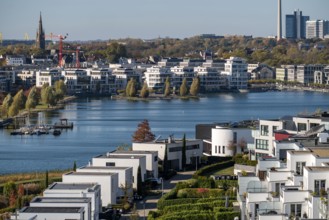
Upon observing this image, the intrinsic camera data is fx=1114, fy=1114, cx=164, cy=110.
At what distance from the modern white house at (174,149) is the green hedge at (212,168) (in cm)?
36

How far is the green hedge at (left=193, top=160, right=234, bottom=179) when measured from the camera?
6.90 meters

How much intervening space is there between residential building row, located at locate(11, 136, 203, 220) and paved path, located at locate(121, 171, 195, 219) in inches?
4.2

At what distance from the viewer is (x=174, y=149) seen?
7.64m

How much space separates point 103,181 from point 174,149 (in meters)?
1.81

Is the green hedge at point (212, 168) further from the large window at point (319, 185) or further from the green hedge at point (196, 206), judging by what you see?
the large window at point (319, 185)

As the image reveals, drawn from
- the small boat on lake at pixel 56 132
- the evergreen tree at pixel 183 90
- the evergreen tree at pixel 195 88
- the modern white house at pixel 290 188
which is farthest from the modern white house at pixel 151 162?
the evergreen tree at pixel 195 88

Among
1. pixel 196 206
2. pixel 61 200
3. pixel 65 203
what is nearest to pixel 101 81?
pixel 196 206

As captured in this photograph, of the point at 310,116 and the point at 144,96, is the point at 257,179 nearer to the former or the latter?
the point at 310,116

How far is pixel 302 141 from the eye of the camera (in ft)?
17.3

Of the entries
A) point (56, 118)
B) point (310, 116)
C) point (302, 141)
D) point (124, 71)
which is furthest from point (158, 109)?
point (302, 141)

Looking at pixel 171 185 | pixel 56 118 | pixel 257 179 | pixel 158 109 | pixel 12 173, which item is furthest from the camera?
pixel 158 109

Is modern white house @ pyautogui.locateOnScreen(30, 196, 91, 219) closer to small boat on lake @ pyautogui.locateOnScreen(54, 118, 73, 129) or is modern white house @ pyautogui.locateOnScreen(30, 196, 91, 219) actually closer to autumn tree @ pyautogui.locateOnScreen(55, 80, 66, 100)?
small boat on lake @ pyautogui.locateOnScreen(54, 118, 73, 129)

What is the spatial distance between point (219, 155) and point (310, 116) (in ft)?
3.96

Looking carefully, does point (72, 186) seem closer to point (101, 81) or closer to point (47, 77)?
point (47, 77)
